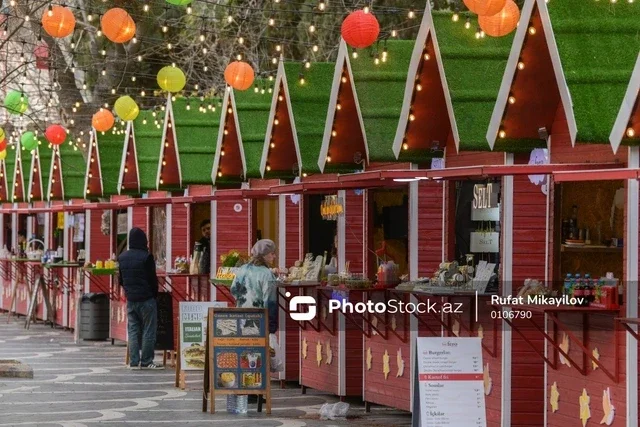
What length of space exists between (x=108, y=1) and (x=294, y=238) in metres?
14.5

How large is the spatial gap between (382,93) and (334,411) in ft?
11.2

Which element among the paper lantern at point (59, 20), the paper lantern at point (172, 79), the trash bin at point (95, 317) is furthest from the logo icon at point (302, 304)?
the trash bin at point (95, 317)

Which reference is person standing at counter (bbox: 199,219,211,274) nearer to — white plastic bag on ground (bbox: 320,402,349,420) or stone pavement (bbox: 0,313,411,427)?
stone pavement (bbox: 0,313,411,427)

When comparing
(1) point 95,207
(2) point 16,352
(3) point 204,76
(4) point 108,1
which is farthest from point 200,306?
(3) point 204,76

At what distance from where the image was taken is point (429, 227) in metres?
16.5

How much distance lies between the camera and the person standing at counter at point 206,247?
79.7ft

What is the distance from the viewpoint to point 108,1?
34.1m

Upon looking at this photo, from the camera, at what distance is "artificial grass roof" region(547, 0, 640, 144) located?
12.4m

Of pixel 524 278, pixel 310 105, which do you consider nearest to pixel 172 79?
pixel 310 105

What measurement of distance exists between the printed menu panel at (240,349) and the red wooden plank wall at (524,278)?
137 inches

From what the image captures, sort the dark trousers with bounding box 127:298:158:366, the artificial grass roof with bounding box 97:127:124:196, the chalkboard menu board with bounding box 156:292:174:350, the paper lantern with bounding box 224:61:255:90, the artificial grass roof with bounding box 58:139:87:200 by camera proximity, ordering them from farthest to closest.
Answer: the artificial grass roof with bounding box 58:139:87:200
the artificial grass roof with bounding box 97:127:124:196
the chalkboard menu board with bounding box 156:292:174:350
the dark trousers with bounding box 127:298:158:366
the paper lantern with bounding box 224:61:255:90

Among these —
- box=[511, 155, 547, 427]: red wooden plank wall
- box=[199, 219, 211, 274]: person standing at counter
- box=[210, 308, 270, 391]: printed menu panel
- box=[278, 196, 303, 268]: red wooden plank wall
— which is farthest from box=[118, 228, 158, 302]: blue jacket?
box=[511, 155, 547, 427]: red wooden plank wall

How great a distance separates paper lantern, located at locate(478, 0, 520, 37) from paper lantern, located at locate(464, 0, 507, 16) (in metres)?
0.64

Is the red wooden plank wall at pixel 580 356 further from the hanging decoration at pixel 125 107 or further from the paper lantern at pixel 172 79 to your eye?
the hanging decoration at pixel 125 107
